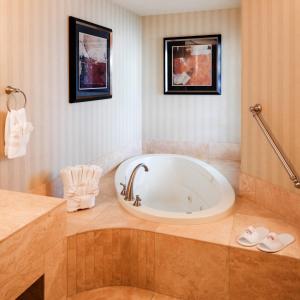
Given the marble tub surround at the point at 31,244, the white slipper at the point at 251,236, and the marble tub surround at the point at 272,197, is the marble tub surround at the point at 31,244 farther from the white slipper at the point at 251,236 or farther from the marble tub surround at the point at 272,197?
the marble tub surround at the point at 272,197

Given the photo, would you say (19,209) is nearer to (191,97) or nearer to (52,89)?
(52,89)

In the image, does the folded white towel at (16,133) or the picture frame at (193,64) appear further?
the picture frame at (193,64)

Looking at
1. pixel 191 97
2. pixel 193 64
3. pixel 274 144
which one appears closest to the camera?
pixel 274 144

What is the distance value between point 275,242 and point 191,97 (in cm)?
273

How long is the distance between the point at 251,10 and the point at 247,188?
1435mm

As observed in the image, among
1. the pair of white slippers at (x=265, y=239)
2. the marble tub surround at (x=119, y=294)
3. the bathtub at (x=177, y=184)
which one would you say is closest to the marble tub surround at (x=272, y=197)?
the bathtub at (x=177, y=184)

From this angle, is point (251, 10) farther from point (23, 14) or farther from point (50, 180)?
point (50, 180)

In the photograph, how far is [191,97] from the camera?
4.45m

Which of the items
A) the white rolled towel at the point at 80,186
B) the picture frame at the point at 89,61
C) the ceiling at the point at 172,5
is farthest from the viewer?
the ceiling at the point at 172,5

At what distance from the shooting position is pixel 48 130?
8.76 feet

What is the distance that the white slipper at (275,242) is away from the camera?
1963mm

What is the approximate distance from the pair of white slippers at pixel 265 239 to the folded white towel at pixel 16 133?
57.8 inches

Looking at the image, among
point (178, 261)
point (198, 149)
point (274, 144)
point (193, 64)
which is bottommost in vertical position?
point (178, 261)

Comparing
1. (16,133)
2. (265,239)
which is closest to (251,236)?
(265,239)
